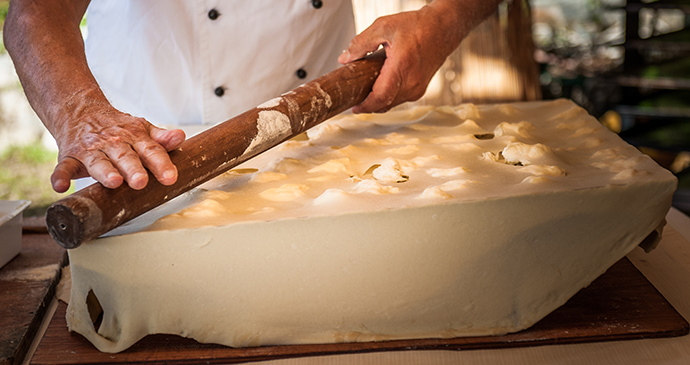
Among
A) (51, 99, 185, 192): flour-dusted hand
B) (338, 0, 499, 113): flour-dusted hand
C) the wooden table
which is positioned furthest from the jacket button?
the wooden table

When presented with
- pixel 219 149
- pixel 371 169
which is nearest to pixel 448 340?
pixel 371 169

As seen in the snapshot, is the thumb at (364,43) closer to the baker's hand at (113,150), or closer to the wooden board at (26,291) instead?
the baker's hand at (113,150)

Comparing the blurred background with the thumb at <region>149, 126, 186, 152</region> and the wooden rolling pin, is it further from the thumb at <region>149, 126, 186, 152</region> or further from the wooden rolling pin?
the thumb at <region>149, 126, 186, 152</region>

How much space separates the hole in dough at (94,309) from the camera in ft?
3.30

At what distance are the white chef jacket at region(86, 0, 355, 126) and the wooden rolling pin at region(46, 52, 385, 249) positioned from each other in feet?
1.09

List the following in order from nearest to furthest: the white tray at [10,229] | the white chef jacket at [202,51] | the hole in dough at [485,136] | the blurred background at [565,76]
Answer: the white tray at [10,229] → the hole in dough at [485,136] → the white chef jacket at [202,51] → the blurred background at [565,76]

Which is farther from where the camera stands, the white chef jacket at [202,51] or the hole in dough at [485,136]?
the white chef jacket at [202,51]

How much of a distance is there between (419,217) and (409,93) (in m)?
0.63

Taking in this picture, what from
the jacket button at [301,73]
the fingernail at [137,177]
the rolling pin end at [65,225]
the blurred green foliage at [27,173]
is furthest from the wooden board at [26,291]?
the blurred green foliage at [27,173]

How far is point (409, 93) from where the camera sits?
1489mm

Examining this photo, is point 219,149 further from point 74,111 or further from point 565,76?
point 565,76

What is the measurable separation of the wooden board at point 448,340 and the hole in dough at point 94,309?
37 mm

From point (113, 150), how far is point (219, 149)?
0.61ft

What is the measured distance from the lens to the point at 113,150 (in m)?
0.94
